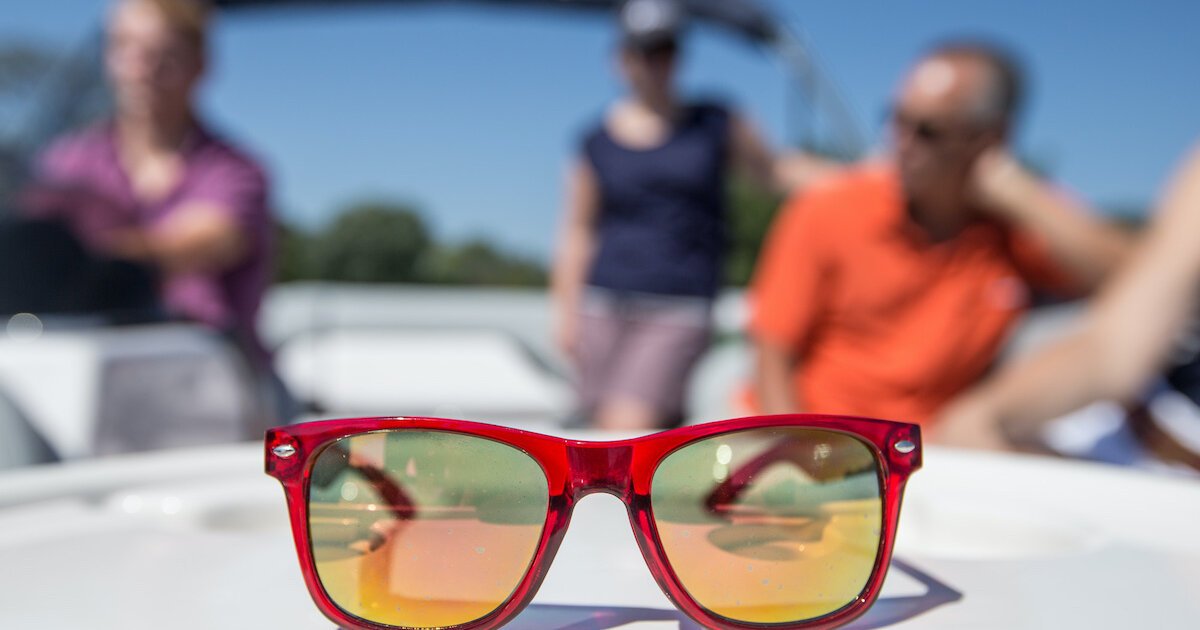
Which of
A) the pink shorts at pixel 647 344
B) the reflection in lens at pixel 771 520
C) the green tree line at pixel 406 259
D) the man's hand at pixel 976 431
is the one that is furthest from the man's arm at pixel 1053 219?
the green tree line at pixel 406 259

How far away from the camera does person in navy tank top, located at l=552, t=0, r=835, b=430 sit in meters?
1.72

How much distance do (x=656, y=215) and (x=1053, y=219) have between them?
70cm

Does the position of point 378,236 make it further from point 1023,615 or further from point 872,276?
point 1023,615

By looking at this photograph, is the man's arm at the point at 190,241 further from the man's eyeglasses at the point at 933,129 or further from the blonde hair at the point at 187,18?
the man's eyeglasses at the point at 933,129

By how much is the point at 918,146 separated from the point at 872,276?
18 centimetres

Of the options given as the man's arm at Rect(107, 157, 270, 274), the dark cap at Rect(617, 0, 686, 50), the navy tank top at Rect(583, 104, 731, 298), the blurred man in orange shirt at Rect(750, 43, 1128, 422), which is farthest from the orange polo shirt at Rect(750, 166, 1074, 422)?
the man's arm at Rect(107, 157, 270, 274)

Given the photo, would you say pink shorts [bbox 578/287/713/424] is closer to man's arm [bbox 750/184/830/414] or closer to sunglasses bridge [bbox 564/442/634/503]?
man's arm [bbox 750/184/830/414]

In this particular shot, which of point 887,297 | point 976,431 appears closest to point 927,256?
point 887,297

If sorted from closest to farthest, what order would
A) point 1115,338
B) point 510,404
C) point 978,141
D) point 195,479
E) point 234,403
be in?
point 195,479 < point 1115,338 < point 234,403 < point 978,141 < point 510,404

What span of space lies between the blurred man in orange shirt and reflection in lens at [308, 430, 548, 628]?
0.97 meters

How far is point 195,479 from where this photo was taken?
68 centimetres

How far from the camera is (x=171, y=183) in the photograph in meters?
1.36

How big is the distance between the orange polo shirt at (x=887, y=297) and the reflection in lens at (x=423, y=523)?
960mm

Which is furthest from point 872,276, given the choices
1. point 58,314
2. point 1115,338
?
point 58,314
